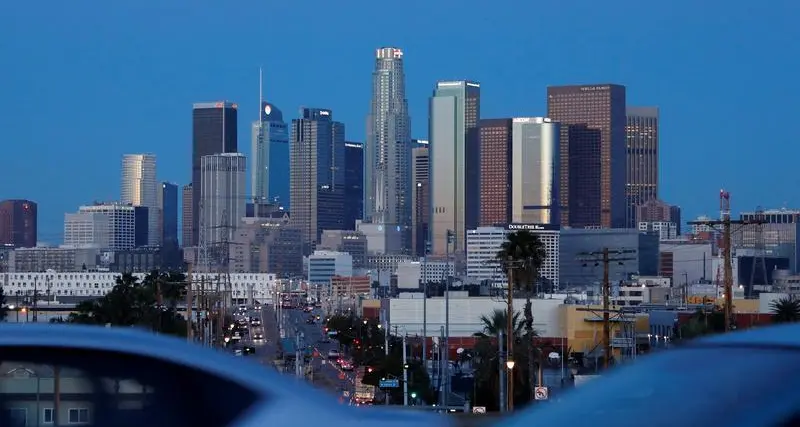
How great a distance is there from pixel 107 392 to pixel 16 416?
413 mm

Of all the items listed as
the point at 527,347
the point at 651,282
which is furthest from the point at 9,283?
the point at 527,347

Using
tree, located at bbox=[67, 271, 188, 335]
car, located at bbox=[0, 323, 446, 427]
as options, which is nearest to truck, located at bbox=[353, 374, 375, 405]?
tree, located at bbox=[67, 271, 188, 335]

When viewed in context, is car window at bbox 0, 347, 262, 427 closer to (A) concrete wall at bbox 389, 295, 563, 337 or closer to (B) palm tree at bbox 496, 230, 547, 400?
(B) palm tree at bbox 496, 230, 547, 400

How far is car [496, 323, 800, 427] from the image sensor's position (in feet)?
19.7

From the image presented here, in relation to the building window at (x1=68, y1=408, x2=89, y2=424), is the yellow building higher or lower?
lower

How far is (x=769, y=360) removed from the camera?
6234 millimetres

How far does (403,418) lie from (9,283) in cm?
16407

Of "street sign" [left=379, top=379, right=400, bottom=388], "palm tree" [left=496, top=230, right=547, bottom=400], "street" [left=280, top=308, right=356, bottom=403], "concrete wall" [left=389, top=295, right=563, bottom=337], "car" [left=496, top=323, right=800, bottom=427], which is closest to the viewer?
"car" [left=496, top=323, right=800, bottom=427]

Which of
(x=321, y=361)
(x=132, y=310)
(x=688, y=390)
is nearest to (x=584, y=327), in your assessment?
(x=321, y=361)

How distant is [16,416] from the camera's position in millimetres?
6637

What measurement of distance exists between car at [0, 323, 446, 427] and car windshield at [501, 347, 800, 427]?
1174 millimetres

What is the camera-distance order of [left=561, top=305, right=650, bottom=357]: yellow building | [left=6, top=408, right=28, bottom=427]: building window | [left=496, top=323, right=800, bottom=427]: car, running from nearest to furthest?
[left=496, top=323, right=800, bottom=427]: car
[left=6, top=408, right=28, bottom=427]: building window
[left=561, top=305, right=650, bottom=357]: yellow building

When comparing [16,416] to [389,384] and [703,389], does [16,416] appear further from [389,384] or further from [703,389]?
[389,384]

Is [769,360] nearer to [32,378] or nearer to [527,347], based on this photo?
[32,378]
